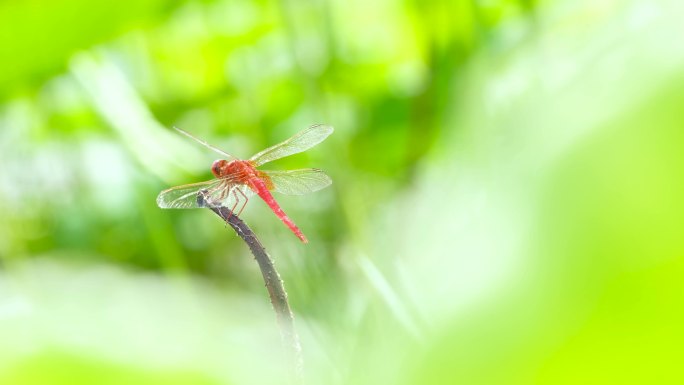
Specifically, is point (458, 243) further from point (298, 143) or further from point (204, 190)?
point (298, 143)

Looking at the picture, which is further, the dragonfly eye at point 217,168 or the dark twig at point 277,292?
the dragonfly eye at point 217,168

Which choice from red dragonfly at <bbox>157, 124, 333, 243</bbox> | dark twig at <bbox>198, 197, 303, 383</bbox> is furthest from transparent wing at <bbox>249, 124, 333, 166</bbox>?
dark twig at <bbox>198, 197, 303, 383</bbox>

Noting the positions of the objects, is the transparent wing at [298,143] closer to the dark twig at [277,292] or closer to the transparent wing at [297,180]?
the transparent wing at [297,180]

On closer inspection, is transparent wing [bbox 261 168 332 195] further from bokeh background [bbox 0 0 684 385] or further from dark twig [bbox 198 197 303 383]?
dark twig [bbox 198 197 303 383]

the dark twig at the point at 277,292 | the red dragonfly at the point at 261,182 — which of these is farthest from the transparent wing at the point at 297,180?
the dark twig at the point at 277,292

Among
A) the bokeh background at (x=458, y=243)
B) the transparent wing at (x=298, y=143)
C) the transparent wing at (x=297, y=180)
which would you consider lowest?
the bokeh background at (x=458, y=243)

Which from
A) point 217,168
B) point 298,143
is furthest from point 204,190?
point 298,143

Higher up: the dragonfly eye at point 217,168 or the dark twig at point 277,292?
the dragonfly eye at point 217,168
